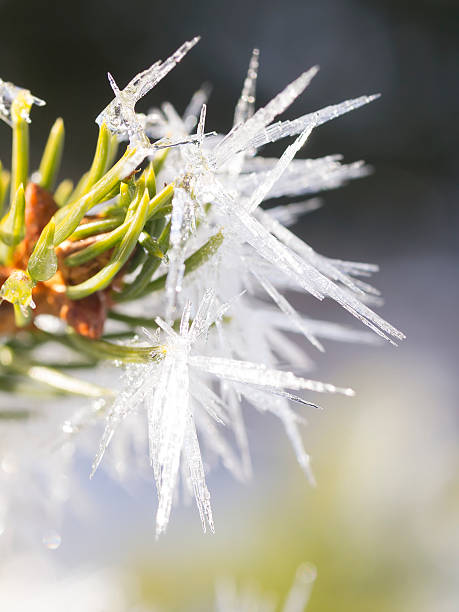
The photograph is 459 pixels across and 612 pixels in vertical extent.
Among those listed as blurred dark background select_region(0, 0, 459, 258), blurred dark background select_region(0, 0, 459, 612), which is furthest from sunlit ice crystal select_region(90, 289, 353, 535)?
blurred dark background select_region(0, 0, 459, 258)

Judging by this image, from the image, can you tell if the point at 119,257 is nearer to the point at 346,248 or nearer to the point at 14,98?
the point at 14,98

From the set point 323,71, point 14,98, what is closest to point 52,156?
point 14,98

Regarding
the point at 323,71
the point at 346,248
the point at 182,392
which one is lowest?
the point at 182,392

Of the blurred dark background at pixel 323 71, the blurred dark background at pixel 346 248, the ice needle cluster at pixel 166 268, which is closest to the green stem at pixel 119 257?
the ice needle cluster at pixel 166 268

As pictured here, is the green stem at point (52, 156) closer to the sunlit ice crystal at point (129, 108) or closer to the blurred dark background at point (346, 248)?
the sunlit ice crystal at point (129, 108)

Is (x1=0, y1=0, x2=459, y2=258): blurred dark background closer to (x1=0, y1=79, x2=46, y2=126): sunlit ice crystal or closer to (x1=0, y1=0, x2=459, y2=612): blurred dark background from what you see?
(x1=0, y1=0, x2=459, y2=612): blurred dark background

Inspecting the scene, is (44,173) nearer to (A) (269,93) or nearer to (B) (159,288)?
(B) (159,288)

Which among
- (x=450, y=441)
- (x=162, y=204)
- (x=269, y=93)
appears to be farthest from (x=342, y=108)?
(x=269, y=93)

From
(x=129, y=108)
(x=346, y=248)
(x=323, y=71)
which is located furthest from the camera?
(x=323, y=71)
